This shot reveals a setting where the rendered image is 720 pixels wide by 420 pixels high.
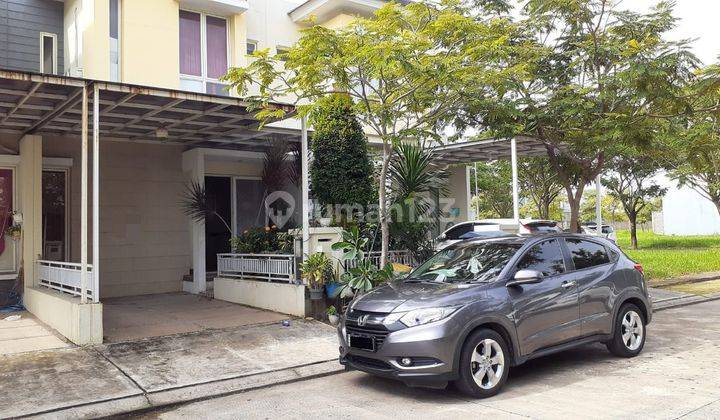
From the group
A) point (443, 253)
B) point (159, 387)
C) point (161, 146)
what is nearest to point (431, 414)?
point (443, 253)

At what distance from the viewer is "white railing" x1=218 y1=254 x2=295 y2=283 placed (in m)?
9.74

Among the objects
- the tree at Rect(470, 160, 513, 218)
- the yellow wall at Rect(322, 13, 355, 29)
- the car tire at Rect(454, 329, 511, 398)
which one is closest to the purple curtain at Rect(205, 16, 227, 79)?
the yellow wall at Rect(322, 13, 355, 29)

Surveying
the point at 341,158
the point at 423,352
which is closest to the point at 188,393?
the point at 423,352

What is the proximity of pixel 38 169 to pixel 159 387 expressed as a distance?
6.26m

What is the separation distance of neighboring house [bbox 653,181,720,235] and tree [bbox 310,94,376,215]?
42830 millimetres

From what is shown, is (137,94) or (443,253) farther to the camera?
(137,94)

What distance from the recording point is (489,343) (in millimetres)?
5414

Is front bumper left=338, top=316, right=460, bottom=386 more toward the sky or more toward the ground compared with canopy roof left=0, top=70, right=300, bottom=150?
more toward the ground

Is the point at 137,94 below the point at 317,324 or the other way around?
the other way around

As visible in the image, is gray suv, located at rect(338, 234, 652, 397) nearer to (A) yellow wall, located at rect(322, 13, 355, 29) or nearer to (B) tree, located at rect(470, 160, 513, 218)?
(A) yellow wall, located at rect(322, 13, 355, 29)

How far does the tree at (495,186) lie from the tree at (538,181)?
1.03m

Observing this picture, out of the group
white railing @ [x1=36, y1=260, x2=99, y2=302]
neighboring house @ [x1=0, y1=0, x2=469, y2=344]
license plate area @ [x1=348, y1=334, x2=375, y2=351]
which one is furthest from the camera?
neighboring house @ [x1=0, y1=0, x2=469, y2=344]

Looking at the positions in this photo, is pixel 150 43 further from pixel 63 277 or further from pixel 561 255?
pixel 561 255

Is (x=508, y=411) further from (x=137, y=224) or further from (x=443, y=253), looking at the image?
(x=137, y=224)
